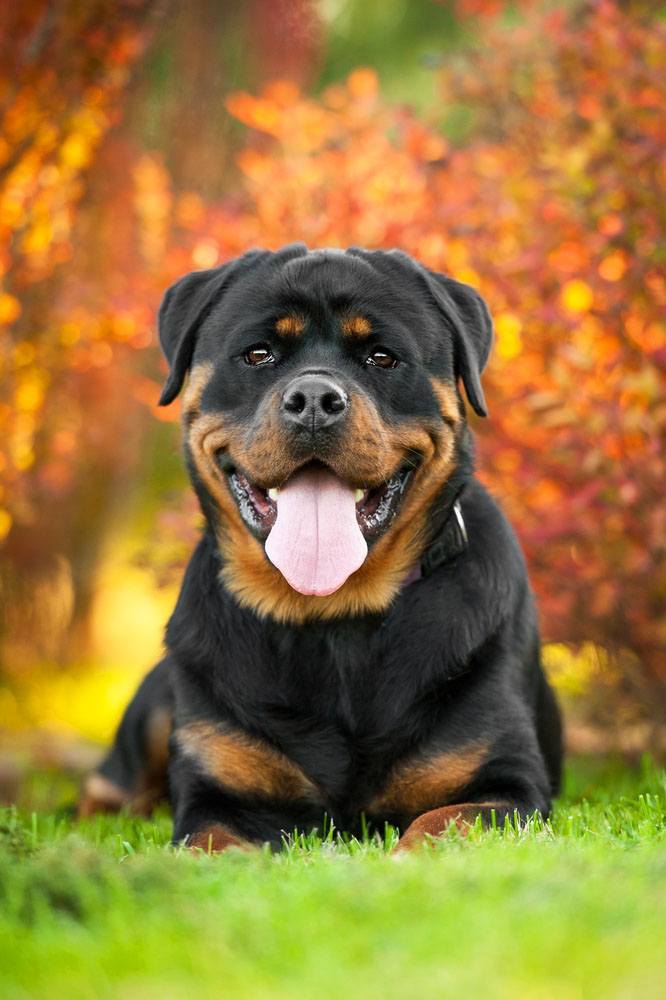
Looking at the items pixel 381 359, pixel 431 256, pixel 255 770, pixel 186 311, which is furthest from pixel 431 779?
pixel 431 256

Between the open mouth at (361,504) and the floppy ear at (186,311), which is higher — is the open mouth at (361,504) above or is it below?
below

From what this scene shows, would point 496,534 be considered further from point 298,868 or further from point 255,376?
point 298,868

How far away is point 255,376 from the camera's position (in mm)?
3621

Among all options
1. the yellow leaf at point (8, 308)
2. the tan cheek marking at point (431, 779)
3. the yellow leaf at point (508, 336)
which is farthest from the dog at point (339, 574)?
Result: the yellow leaf at point (8, 308)

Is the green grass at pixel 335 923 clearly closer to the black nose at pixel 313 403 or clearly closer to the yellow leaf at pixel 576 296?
the black nose at pixel 313 403

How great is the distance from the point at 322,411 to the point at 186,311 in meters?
0.77

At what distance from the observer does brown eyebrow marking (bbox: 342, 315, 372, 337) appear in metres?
3.61

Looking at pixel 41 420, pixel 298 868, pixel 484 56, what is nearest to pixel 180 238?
pixel 41 420

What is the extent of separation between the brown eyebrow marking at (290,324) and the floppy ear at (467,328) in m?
0.42

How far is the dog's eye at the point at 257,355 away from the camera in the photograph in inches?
144

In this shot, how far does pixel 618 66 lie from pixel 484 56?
3.56 ft

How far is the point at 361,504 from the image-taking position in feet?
11.6

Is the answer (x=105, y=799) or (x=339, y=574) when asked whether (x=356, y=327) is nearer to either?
(x=339, y=574)

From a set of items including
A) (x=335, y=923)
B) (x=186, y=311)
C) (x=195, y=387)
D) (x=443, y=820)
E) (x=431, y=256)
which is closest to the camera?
(x=335, y=923)
